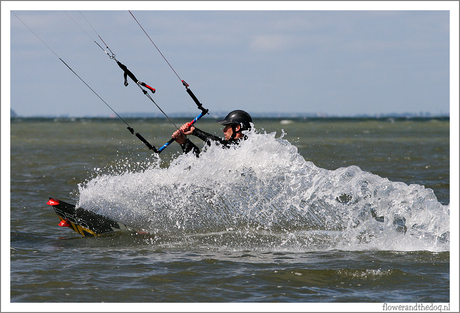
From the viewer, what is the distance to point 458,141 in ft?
26.2

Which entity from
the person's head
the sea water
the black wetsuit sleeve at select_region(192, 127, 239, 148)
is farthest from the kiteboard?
the person's head

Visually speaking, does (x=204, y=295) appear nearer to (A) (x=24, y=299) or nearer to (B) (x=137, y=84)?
(A) (x=24, y=299)

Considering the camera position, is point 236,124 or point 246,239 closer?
point 246,239

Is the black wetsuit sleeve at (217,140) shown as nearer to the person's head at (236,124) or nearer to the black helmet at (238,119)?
the person's head at (236,124)

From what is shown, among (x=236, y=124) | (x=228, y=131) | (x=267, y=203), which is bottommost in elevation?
(x=267, y=203)

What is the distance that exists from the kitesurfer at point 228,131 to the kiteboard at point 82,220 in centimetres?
191

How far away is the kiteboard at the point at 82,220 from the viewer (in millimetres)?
9414

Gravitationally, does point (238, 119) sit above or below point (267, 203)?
above

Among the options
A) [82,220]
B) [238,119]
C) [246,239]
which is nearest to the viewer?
[246,239]

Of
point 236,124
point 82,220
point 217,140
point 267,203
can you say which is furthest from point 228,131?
point 82,220

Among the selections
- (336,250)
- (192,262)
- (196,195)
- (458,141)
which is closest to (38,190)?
(196,195)

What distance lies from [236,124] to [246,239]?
1.97 m

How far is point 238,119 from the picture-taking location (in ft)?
31.4

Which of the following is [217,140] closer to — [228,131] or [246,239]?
[228,131]
